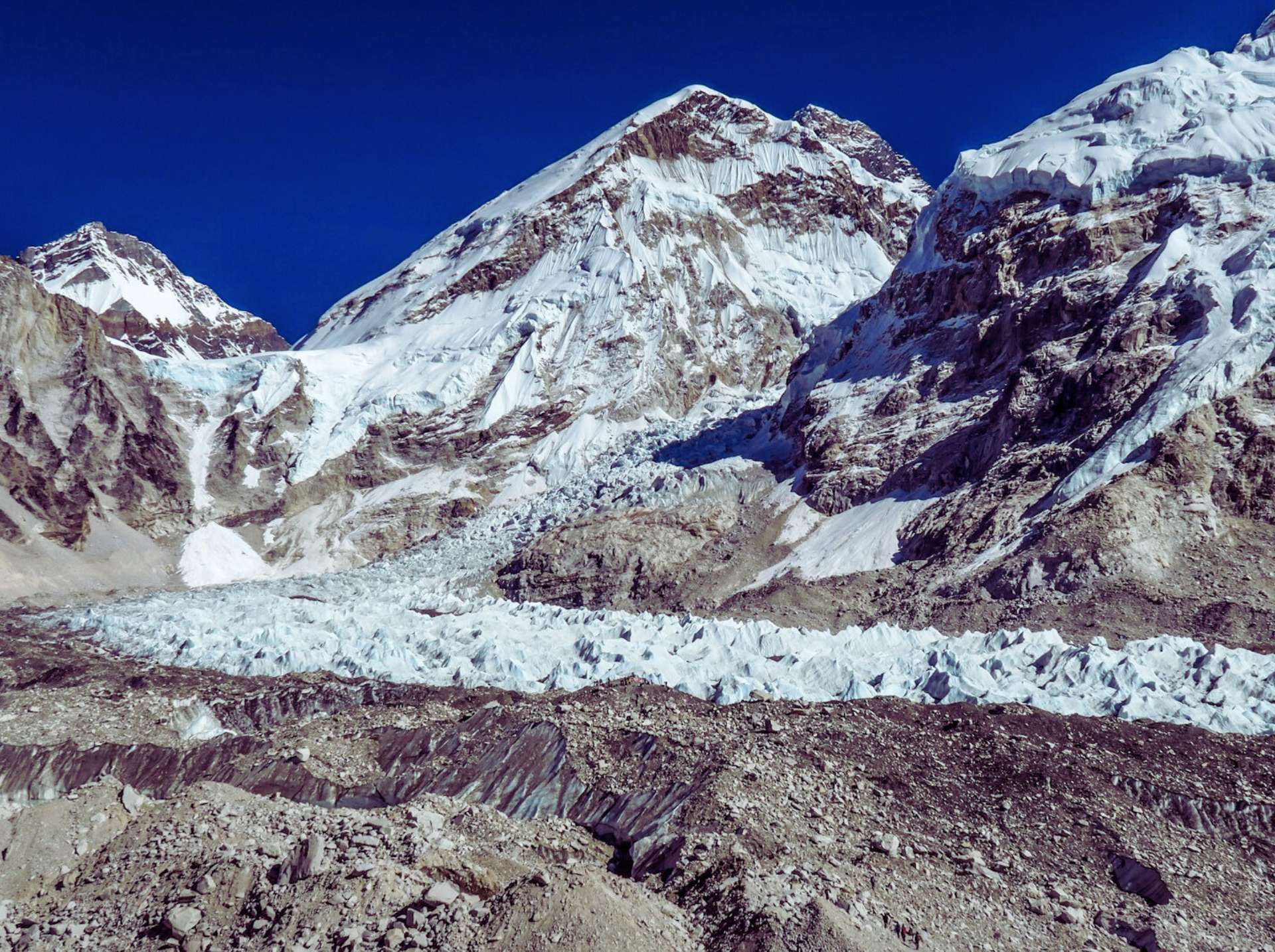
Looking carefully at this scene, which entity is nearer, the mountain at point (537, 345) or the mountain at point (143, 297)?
the mountain at point (537, 345)

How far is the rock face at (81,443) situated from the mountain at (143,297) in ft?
150

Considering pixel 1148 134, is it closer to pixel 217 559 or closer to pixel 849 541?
pixel 849 541

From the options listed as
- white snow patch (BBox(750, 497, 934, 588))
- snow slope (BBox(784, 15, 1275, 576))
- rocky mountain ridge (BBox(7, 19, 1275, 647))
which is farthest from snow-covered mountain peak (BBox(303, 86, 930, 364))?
white snow patch (BBox(750, 497, 934, 588))

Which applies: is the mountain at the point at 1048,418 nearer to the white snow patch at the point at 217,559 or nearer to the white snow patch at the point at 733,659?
the white snow patch at the point at 733,659

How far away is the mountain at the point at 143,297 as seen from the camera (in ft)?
364

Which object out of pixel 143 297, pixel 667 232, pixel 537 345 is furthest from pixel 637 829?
pixel 143 297

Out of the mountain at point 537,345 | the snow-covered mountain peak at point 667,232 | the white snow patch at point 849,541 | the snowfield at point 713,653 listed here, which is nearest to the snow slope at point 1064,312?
the white snow patch at point 849,541

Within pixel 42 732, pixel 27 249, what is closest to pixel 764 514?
pixel 42 732

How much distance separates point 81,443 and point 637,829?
61.1m

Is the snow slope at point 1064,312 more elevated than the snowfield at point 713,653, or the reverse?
the snow slope at point 1064,312

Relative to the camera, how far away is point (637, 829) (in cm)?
958

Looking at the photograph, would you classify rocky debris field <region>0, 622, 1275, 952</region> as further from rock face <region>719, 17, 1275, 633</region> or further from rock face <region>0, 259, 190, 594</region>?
rock face <region>0, 259, 190, 594</region>

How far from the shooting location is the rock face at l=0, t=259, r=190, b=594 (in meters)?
49.6

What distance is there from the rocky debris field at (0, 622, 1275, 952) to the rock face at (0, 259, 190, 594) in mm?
→ 41061
